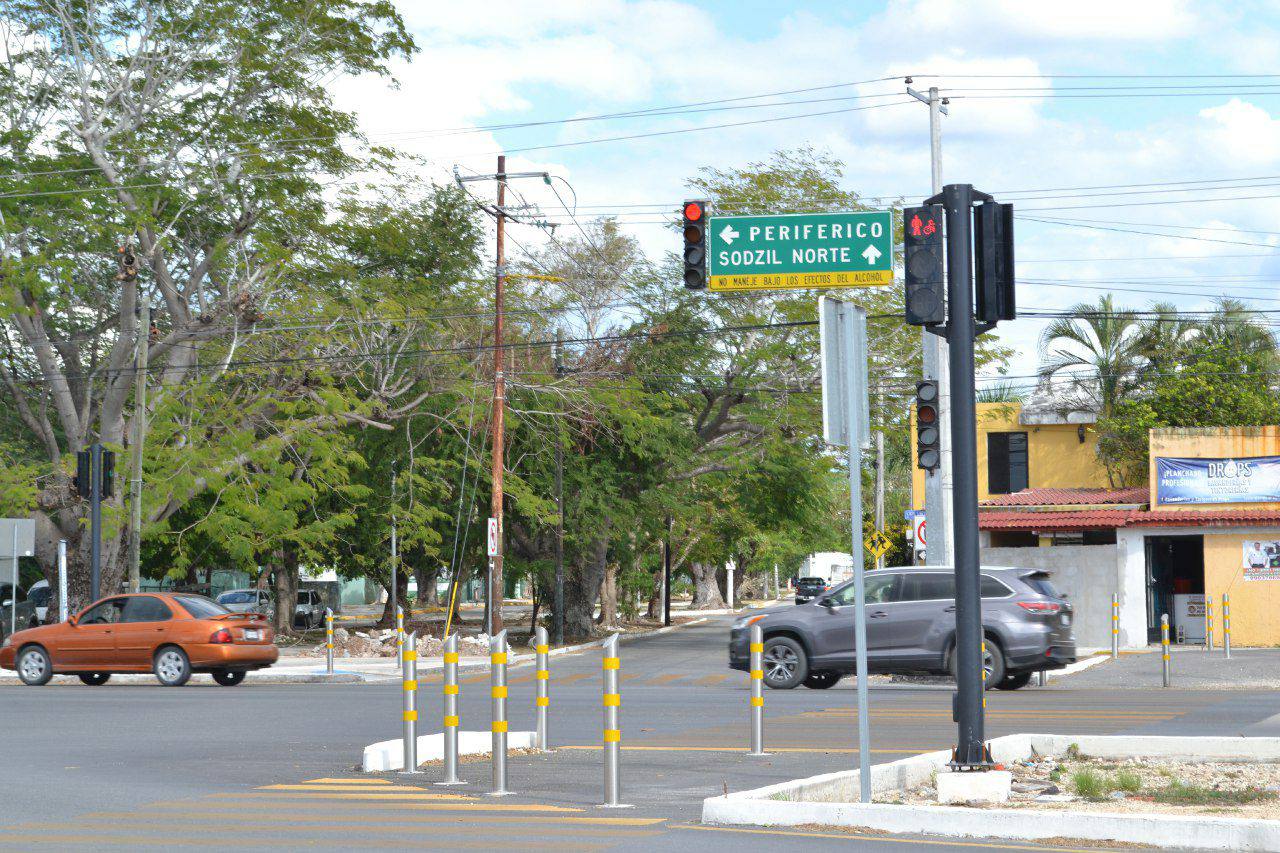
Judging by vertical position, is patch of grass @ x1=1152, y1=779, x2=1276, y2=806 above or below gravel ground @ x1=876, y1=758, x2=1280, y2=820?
above

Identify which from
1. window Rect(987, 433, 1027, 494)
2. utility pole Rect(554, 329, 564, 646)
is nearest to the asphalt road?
utility pole Rect(554, 329, 564, 646)

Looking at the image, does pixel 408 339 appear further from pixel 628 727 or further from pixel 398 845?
pixel 398 845

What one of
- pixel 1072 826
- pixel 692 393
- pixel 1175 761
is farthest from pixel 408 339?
pixel 1072 826

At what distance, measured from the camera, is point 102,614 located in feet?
85.0

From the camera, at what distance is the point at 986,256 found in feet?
36.8

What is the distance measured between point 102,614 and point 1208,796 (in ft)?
66.3

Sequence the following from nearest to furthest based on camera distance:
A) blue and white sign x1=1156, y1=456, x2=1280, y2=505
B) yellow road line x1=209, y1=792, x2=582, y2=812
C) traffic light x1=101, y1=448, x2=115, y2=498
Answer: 1. yellow road line x1=209, y1=792, x2=582, y2=812
2. traffic light x1=101, y1=448, x2=115, y2=498
3. blue and white sign x1=1156, y1=456, x2=1280, y2=505

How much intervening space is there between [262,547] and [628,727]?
2485cm

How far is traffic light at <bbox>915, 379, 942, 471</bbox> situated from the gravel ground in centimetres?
333

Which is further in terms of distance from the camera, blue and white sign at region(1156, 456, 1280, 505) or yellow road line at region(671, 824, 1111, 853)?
blue and white sign at region(1156, 456, 1280, 505)

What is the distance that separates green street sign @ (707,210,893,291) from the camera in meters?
13.7

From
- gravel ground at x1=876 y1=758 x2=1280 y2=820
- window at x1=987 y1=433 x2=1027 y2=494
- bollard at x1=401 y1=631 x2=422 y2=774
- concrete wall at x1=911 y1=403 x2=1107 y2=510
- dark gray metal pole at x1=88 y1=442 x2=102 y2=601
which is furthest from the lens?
window at x1=987 y1=433 x2=1027 y2=494

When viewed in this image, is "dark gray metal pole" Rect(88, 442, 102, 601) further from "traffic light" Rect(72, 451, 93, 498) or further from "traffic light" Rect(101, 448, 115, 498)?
"traffic light" Rect(101, 448, 115, 498)

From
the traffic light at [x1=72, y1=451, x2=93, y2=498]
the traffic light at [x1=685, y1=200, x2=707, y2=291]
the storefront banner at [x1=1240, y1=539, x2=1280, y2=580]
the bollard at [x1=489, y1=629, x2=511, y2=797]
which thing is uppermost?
the traffic light at [x1=685, y1=200, x2=707, y2=291]
